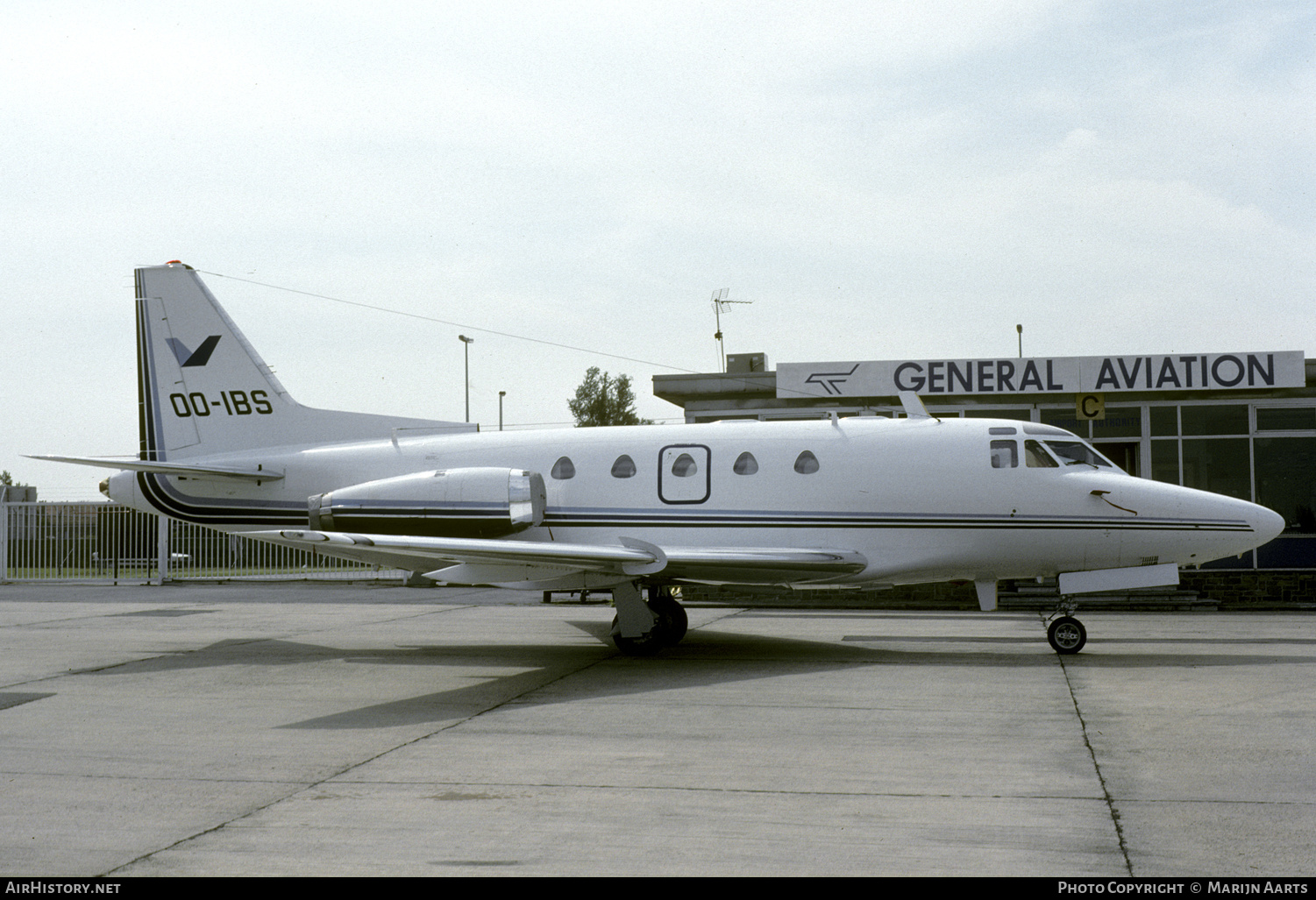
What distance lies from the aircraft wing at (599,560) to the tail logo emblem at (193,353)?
4.54 m

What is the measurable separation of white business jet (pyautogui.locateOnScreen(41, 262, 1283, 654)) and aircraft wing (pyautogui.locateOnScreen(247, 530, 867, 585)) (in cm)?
3

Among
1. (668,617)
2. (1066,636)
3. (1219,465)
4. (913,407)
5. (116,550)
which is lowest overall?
(1066,636)

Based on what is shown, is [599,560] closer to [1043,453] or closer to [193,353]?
[1043,453]

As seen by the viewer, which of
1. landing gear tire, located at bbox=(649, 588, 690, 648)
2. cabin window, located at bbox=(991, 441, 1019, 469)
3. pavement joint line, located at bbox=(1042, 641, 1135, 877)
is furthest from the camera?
landing gear tire, located at bbox=(649, 588, 690, 648)

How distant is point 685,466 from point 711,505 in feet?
2.12

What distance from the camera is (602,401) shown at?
274 feet

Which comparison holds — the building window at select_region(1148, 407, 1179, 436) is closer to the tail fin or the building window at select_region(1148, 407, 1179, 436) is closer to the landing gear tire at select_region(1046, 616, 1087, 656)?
the landing gear tire at select_region(1046, 616, 1087, 656)

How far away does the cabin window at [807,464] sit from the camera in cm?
1412

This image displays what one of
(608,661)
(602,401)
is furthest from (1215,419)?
(602,401)

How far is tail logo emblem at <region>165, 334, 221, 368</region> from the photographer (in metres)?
16.7

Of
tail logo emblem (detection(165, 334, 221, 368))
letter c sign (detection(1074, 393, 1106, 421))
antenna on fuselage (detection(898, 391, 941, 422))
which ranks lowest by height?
antenna on fuselage (detection(898, 391, 941, 422))

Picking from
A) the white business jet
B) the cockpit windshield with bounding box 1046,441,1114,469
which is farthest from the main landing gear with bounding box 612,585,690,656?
the cockpit windshield with bounding box 1046,441,1114,469

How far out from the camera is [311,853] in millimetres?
5625

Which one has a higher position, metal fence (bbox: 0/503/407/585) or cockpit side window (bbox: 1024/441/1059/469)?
cockpit side window (bbox: 1024/441/1059/469)
